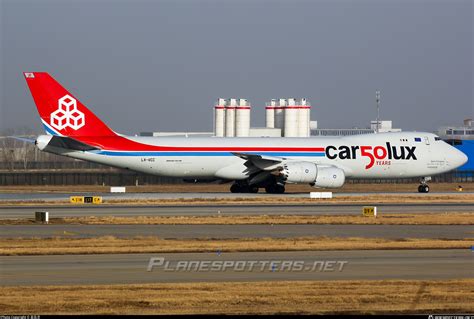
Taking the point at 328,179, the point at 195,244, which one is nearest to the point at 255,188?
the point at 328,179

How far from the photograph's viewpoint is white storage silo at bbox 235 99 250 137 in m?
101

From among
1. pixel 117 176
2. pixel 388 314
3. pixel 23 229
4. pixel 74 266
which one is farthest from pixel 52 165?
pixel 388 314

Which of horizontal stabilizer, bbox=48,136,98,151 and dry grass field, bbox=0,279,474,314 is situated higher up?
horizontal stabilizer, bbox=48,136,98,151

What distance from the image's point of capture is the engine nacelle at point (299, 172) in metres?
54.4

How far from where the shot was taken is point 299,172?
5441cm

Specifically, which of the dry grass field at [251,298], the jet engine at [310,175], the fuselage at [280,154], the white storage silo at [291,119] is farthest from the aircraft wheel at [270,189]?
the white storage silo at [291,119]

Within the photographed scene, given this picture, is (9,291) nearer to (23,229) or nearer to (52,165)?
(23,229)

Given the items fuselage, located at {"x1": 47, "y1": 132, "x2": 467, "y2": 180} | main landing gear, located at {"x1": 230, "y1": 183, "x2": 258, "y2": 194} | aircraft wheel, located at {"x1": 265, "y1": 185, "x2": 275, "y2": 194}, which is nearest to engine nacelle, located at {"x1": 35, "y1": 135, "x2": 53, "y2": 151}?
fuselage, located at {"x1": 47, "y1": 132, "x2": 467, "y2": 180}

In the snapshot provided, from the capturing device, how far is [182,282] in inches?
780

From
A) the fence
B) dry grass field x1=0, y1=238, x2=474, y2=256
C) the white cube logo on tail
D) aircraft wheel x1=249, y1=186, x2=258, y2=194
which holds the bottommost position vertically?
the fence

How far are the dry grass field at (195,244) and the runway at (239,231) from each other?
132 centimetres

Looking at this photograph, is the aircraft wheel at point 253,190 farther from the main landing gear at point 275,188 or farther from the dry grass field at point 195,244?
the dry grass field at point 195,244

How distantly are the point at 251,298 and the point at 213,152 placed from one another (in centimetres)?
3890

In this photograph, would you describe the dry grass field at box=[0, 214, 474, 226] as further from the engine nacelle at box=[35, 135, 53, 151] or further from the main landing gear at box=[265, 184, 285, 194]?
the main landing gear at box=[265, 184, 285, 194]
